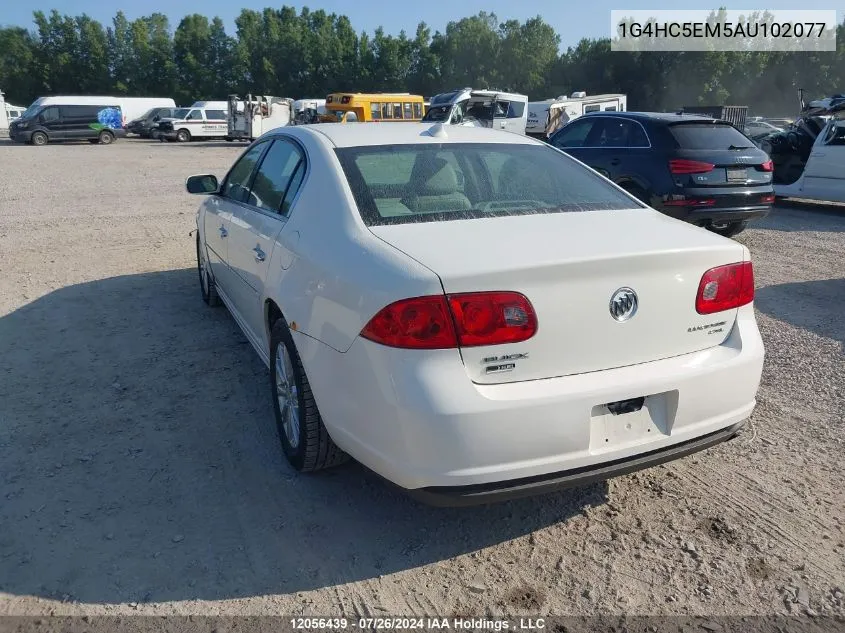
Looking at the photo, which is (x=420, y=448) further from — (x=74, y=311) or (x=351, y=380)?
(x=74, y=311)

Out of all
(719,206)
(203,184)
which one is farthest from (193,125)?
(203,184)

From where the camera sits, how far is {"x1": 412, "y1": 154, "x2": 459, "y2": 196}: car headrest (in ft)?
10.4

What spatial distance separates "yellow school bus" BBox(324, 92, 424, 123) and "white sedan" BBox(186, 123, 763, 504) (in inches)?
1162

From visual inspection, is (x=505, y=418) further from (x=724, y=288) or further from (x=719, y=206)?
(x=719, y=206)

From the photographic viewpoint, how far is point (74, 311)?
19.0 feet

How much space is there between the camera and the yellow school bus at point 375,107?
104 feet

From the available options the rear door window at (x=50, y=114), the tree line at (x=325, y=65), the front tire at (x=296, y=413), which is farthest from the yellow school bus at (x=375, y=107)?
the tree line at (x=325, y=65)

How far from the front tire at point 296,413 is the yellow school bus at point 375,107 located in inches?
1156

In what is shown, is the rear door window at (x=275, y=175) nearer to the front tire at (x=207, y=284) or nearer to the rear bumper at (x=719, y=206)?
the front tire at (x=207, y=284)

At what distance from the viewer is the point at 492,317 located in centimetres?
233

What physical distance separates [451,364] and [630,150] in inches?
279

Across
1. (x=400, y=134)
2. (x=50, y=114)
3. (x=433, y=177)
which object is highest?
(x=50, y=114)

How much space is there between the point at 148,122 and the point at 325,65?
40749 mm

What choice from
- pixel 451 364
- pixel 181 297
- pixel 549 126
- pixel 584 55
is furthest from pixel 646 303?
pixel 584 55
